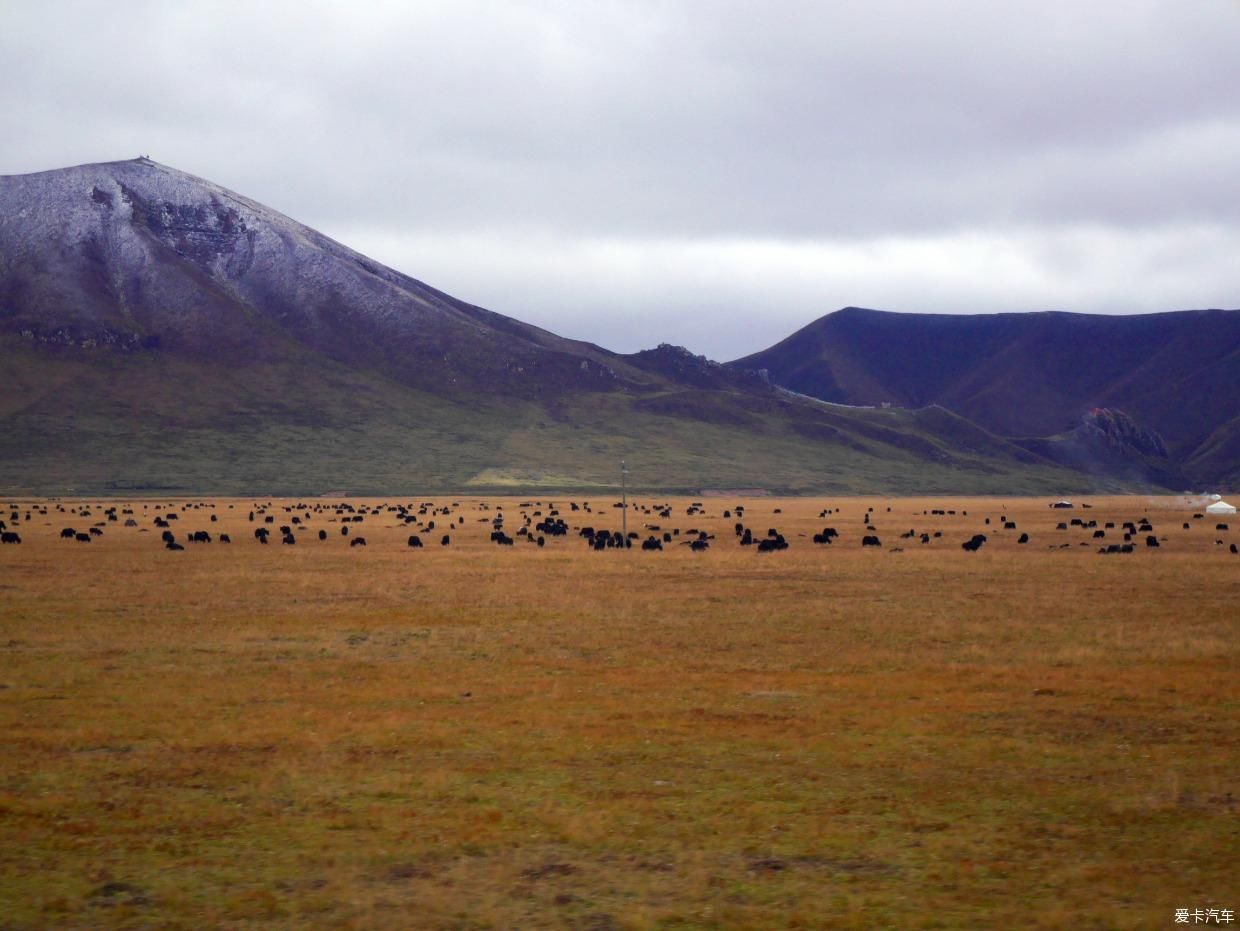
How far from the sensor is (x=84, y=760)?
46.6ft

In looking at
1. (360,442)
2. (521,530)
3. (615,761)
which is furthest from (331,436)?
(615,761)

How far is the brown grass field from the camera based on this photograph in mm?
9742

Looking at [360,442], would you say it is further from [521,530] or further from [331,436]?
[521,530]

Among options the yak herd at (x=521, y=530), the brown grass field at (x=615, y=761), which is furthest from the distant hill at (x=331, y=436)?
the brown grass field at (x=615, y=761)

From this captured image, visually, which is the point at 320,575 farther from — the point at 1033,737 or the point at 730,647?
the point at 1033,737

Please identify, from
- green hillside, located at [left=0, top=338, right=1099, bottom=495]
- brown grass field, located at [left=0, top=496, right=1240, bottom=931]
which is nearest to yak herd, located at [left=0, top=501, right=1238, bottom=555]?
brown grass field, located at [left=0, top=496, right=1240, bottom=931]

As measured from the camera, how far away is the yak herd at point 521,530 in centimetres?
5441

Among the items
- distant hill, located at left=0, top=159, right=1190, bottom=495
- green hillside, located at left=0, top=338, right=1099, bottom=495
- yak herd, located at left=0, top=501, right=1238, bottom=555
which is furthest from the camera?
distant hill, located at left=0, top=159, right=1190, bottom=495

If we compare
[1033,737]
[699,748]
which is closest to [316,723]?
[699,748]

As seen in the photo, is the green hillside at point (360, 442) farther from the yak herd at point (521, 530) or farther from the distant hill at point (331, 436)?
the yak herd at point (521, 530)

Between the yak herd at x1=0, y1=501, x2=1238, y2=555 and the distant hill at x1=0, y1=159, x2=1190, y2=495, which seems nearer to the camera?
the yak herd at x1=0, y1=501, x2=1238, y2=555

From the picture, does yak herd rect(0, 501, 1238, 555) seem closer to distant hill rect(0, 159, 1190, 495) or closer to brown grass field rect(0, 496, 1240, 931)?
brown grass field rect(0, 496, 1240, 931)

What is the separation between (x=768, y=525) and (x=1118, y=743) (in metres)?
63.6

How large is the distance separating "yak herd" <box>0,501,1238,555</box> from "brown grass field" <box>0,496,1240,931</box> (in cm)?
2287
